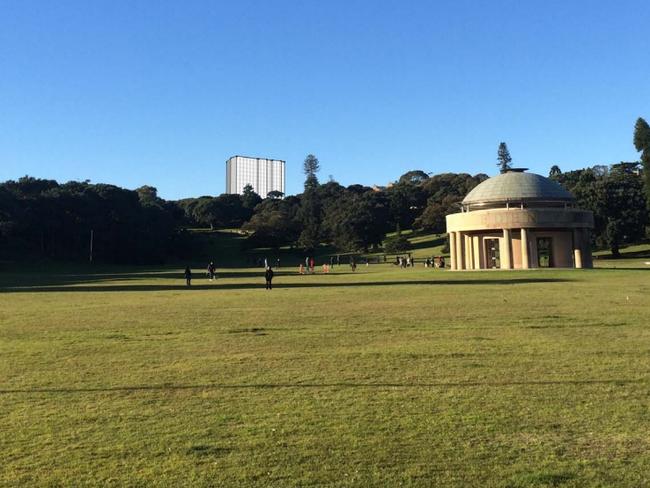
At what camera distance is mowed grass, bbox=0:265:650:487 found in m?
4.98

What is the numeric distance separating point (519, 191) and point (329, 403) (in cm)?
4797

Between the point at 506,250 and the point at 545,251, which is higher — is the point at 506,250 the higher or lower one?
the higher one

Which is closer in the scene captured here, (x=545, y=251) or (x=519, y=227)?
(x=519, y=227)

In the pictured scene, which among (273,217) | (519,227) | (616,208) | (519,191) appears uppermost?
(273,217)

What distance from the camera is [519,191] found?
168ft

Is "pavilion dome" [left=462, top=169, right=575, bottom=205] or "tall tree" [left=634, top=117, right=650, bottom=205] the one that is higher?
"tall tree" [left=634, top=117, right=650, bottom=205]

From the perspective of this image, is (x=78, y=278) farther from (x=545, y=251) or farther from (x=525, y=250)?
(x=545, y=251)

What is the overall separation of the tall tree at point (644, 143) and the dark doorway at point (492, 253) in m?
24.4

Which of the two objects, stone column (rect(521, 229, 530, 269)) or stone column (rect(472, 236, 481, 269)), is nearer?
stone column (rect(521, 229, 530, 269))

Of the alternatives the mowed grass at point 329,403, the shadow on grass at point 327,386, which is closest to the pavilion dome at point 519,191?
the mowed grass at point 329,403

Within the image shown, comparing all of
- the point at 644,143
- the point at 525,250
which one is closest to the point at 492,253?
the point at 525,250

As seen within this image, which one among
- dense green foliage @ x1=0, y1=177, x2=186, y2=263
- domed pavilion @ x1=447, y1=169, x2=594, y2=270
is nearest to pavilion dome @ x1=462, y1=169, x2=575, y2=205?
domed pavilion @ x1=447, y1=169, x2=594, y2=270

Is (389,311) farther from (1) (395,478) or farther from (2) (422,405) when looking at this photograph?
(1) (395,478)

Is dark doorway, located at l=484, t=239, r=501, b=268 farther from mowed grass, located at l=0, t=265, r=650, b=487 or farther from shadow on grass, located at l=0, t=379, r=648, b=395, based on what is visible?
shadow on grass, located at l=0, t=379, r=648, b=395
